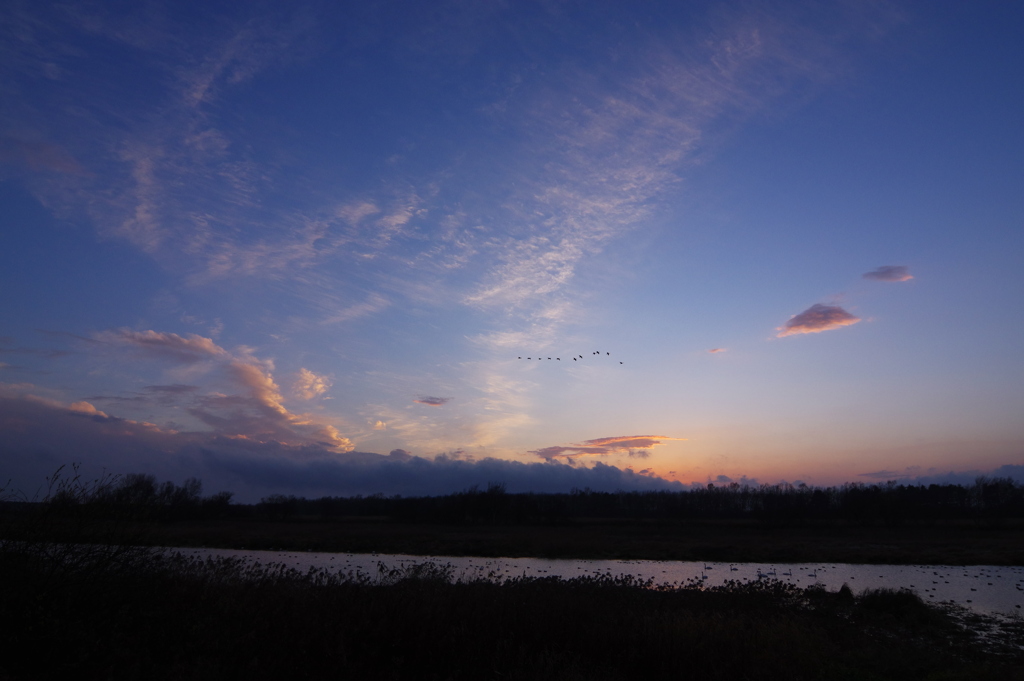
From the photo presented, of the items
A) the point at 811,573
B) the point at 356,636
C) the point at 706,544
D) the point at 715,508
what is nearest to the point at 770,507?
the point at 715,508

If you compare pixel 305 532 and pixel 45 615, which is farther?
pixel 305 532

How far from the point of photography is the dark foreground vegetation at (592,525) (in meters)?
14.0

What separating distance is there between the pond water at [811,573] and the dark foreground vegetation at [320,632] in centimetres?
1192

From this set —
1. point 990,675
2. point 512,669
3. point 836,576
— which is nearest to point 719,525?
point 836,576

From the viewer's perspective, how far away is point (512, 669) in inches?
380

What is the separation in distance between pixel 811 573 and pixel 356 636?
120ft

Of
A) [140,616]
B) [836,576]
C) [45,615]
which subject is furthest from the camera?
[836,576]

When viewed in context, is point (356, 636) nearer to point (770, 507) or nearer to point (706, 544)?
point (706, 544)

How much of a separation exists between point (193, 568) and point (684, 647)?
40.1ft

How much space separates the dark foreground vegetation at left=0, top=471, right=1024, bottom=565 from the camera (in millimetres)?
13953

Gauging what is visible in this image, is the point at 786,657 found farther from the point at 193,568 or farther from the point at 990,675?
the point at 193,568

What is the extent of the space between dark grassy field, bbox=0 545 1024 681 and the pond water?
11.7m

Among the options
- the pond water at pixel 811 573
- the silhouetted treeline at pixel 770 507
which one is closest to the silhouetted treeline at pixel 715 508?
the silhouetted treeline at pixel 770 507

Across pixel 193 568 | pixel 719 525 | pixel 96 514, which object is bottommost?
pixel 719 525
